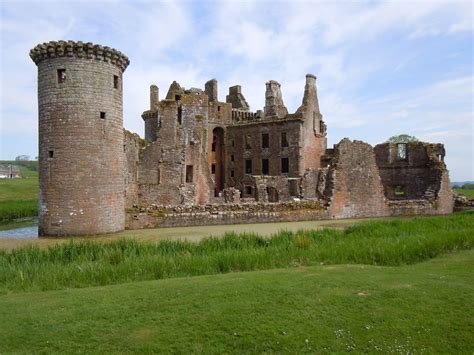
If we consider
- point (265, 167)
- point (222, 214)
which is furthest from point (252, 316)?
point (265, 167)

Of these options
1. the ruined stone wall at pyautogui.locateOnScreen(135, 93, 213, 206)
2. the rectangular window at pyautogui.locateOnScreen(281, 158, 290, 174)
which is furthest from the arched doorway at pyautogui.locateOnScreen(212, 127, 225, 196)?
the ruined stone wall at pyautogui.locateOnScreen(135, 93, 213, 206)

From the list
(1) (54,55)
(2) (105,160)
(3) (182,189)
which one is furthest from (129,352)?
(3) (182,189)

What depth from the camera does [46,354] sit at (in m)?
6.96

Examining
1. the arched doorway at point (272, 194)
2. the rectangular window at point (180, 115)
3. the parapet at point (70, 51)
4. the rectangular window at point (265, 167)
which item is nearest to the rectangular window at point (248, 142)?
the rectangular window at point (265, 167)

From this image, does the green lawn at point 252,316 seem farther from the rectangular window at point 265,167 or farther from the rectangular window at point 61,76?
the rectangular window at point 265,167

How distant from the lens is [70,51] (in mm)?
20016

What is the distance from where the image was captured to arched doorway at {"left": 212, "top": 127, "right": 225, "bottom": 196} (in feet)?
168

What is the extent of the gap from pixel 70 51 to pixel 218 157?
106 feet

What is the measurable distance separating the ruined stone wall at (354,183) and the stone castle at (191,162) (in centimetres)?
7

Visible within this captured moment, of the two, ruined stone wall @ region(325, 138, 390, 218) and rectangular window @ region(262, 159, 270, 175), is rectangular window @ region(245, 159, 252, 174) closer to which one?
rectangular window @ region(262, 159, 270, 175)

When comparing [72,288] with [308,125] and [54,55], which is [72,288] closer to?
[54,55]

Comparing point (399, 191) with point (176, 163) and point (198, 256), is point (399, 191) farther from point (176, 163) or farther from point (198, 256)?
point (198, 256)

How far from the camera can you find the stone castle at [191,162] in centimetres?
2012

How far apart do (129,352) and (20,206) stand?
35833 millimetres
